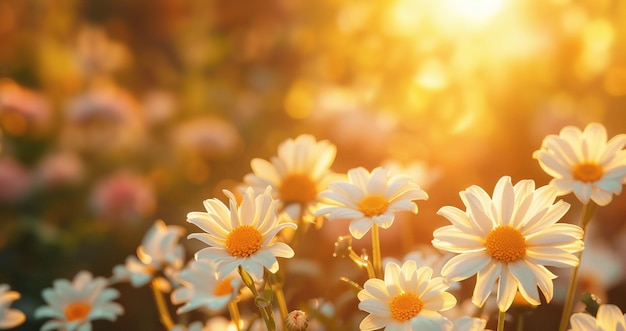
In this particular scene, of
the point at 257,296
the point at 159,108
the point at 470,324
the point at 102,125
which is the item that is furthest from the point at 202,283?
the point at 159,108

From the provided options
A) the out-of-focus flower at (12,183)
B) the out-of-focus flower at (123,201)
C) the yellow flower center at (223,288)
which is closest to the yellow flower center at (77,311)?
the yellow flower center at (223,288)

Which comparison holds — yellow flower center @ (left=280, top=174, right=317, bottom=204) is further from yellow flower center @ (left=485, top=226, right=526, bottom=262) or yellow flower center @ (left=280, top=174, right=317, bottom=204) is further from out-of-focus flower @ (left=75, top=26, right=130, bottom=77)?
out-of-focus flower @ (left=75, top=26, right=130, bottom=77)

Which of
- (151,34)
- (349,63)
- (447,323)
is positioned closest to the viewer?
(447,323)

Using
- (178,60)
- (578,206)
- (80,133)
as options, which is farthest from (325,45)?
(578,206)

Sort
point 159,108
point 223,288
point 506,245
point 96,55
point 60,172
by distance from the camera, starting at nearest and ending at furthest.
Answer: point 506,245 → point 223,288 → point 60,172 → point 159,108 → point 96,55

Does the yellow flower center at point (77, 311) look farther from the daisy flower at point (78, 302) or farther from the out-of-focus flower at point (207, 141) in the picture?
the out-of-focus flower at point (207, 141)

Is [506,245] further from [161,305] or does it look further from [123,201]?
[123,201]

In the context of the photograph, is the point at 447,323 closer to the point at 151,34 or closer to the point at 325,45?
the point at 325,45
